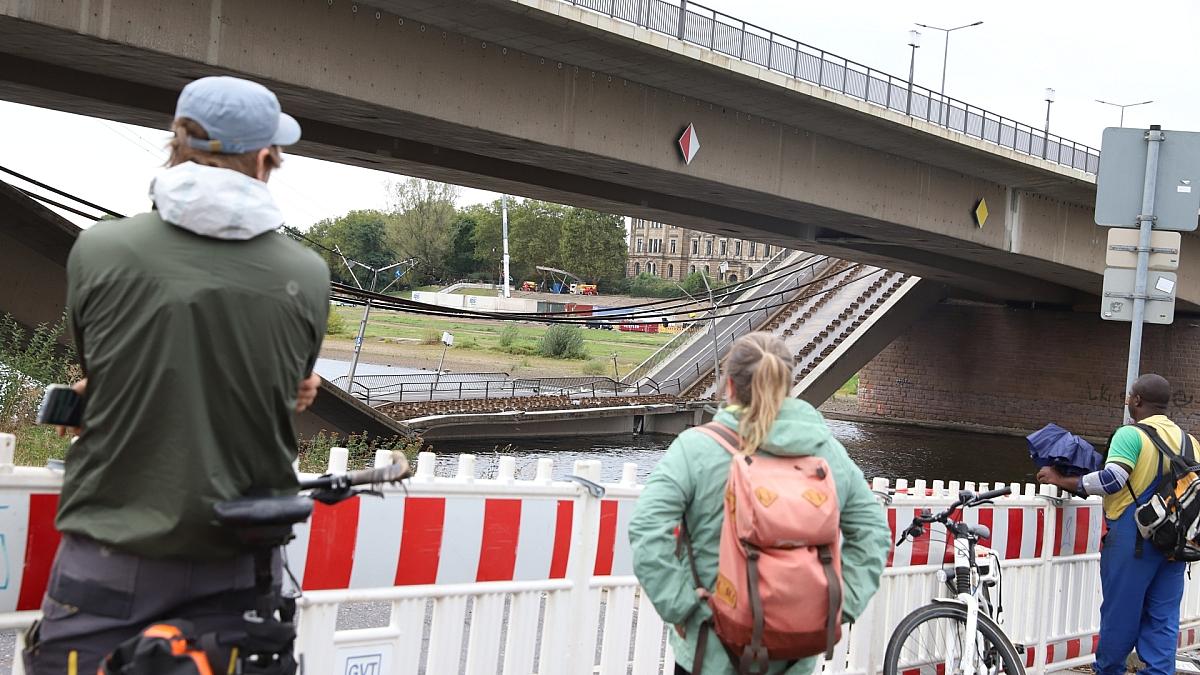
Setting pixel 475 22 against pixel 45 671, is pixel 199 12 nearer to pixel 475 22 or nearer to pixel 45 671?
pixel 475 22

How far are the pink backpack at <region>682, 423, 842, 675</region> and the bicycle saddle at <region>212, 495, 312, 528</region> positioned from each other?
1303 millimetres

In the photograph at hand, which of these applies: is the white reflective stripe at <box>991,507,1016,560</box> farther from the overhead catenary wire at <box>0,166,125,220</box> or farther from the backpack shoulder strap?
the overhead catenary wire at <box>0,166,125,220</box>

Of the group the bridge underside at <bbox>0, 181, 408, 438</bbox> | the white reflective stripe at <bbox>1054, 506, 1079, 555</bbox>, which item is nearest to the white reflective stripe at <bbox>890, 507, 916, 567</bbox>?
the white reflective stripe at <bbox>1054, 506, 1079, 555</bbox>

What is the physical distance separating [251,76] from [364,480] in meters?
13.5

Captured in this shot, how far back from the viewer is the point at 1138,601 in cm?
698

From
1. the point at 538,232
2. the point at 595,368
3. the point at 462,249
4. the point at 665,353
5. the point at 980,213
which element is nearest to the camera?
the point at 980,213

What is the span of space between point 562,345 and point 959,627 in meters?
57.9

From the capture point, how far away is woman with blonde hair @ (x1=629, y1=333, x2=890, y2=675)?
3.79m

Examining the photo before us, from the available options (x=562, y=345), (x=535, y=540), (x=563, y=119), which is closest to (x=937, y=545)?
(x=535, y=540)

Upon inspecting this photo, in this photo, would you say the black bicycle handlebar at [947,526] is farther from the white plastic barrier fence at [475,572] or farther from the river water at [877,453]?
the river water at [877,453]

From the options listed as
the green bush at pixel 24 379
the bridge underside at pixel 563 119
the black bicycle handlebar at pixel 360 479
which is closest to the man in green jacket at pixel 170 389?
the black bicycle handlebar at pixel 360 479

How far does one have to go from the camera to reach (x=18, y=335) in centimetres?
1412

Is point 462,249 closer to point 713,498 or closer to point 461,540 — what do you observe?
point 461,540

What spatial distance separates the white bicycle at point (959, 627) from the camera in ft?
19.7
